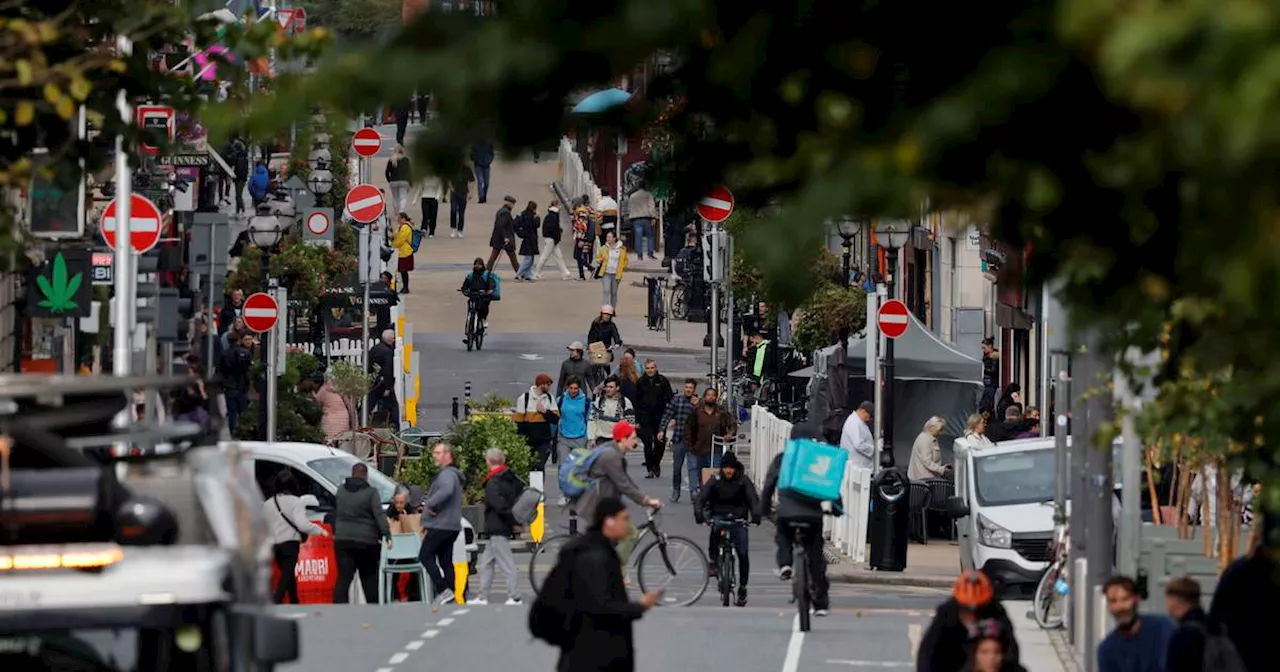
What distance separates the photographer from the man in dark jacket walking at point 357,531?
24.7m

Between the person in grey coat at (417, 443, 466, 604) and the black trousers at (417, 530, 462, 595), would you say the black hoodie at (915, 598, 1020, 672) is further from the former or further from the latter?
the black trousers at (417, 530, 462, 595)

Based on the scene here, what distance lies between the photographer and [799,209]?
5172 mm

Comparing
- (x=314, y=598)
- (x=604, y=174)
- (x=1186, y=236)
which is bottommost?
(x=314, y=598)

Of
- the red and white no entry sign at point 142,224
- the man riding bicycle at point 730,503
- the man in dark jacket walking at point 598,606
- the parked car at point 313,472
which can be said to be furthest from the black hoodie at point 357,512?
the man in dark jacket walking at point 598,606

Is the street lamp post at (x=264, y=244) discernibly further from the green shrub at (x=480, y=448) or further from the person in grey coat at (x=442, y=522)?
the person in grey coat at (x=442, y=522)

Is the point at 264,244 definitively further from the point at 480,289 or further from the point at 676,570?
the point at 480,289

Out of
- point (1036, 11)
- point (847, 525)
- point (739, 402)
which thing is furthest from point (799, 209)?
point (739, 402)

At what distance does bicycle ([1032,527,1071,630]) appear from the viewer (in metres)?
21.4

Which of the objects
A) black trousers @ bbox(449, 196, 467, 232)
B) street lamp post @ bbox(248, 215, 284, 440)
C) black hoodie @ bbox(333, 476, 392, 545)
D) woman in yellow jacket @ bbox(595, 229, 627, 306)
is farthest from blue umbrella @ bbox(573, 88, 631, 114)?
black trousers @ bbox(449, 196, 467, 232)

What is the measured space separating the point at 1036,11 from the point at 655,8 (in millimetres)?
1136

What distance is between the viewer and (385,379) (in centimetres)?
4262

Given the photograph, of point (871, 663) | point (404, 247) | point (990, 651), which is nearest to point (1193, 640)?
point (990, 651)

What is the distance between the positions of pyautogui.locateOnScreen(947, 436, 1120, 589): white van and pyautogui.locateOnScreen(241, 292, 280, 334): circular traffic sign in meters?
10.7

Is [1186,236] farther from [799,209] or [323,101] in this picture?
[323,101]
